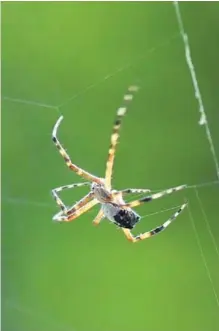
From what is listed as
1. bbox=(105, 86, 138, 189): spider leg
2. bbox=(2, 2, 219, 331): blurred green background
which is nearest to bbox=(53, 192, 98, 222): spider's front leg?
bbox=(105, 86, 138, 189): spider leg

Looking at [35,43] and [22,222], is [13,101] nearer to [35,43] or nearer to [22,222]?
[35,43]

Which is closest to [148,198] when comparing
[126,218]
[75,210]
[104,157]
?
[126,218]

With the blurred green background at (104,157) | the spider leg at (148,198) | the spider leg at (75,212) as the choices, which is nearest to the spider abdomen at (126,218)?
the spider leg at (148,198)

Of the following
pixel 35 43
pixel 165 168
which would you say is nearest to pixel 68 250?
pixel 165 168

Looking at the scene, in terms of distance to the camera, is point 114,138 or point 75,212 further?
point 75,212

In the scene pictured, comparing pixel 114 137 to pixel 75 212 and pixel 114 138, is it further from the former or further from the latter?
pixel 75 212

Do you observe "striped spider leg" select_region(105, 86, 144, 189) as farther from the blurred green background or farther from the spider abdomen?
the blurred green background

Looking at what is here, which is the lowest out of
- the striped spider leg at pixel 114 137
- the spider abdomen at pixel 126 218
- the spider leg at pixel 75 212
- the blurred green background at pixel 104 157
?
the spider abdomen at pixel 126 218

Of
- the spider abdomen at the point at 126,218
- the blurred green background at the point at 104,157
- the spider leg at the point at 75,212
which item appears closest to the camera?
the spider abdomen at the point at 126,218

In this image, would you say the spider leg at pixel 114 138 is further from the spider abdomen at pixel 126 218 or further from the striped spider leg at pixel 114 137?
the spider abdomen at pixel 126 218
